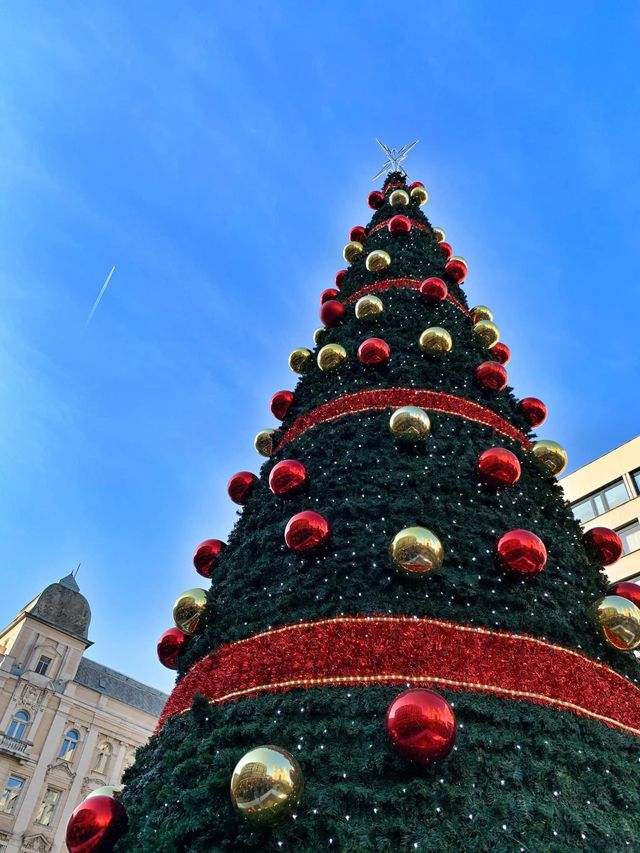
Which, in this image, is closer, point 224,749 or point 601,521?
point 224,749

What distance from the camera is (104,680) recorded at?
96.7 ft

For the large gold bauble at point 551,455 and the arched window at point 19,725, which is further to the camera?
the arched window at point 19,725

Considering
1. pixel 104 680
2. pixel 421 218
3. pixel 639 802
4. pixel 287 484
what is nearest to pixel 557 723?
pixel 639 802

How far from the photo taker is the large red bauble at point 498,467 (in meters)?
3.76

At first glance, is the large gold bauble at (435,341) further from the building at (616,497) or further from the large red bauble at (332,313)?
the building at (616,497)

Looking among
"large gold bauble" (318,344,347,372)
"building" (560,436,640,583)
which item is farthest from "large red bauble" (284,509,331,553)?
"building" (560,436,640,583)

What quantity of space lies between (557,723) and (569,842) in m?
0.50

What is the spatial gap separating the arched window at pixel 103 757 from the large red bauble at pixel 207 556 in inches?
1031

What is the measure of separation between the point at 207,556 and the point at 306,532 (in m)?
1.83

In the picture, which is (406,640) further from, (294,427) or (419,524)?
(294,427)

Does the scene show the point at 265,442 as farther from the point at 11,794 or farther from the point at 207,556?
the point at 11,794

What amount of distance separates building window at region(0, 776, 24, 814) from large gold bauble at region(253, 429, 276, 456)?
24766 mm

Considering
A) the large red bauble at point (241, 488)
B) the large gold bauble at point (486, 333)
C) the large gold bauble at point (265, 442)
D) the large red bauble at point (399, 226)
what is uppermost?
the large red bauble at point (399, 226)

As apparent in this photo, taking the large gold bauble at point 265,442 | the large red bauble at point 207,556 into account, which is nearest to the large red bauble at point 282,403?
the large gold bauble at point 265,442
